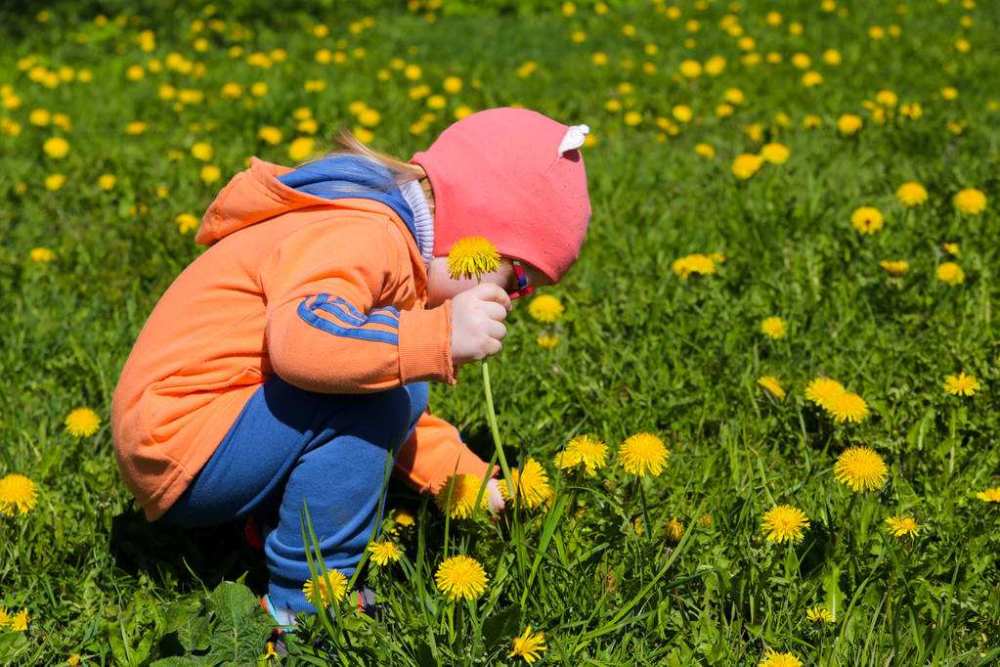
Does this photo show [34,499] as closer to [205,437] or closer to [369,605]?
[205,437]

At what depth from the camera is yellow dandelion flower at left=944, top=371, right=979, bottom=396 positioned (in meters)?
2.38

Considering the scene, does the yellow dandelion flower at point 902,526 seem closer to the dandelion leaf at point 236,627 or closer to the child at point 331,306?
the child at point 331,306

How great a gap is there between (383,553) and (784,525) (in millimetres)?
688

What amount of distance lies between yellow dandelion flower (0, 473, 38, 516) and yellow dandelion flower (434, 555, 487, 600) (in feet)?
2.85

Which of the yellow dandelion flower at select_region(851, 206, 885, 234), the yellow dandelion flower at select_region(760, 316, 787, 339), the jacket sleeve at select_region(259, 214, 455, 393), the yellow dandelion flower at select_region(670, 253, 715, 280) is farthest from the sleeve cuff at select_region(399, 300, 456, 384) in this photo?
the yellow dandelion flower at select_region(851, 206, 885, 234)

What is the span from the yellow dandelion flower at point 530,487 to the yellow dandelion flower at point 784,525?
40 cm

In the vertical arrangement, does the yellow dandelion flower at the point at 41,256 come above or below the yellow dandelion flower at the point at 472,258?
below

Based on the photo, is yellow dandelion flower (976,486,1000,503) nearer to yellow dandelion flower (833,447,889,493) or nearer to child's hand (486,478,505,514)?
yellow dandelion flower (833,447,889,493)

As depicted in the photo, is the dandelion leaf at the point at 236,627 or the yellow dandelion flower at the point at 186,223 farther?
the yellow dandelion flower at the point at 186,223

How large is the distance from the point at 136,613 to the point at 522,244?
96 centimetres

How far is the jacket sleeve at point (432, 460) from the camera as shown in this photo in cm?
225

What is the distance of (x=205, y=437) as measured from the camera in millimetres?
1913

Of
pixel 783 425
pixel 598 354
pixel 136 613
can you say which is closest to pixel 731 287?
pixel 598 354

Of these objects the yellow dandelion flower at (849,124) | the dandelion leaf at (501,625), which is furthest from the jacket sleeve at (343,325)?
the yellow dandelion flower at (849,124)
